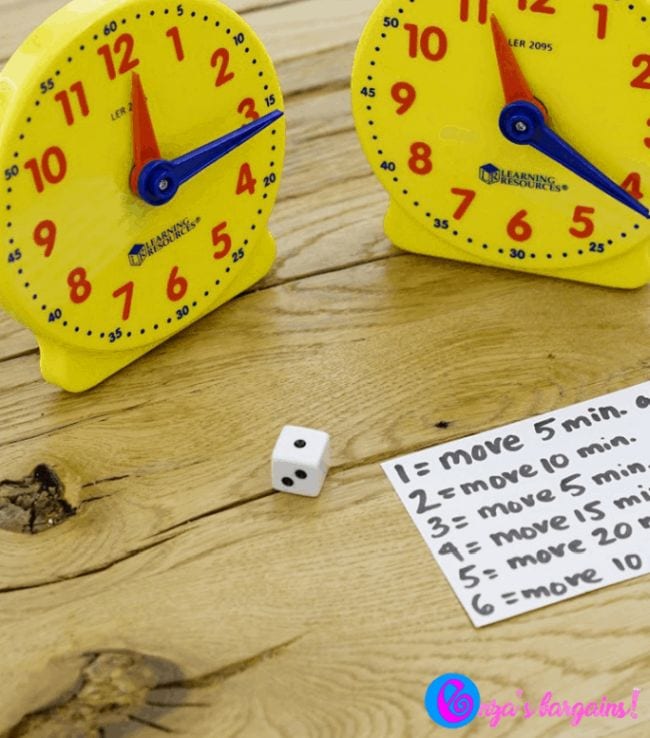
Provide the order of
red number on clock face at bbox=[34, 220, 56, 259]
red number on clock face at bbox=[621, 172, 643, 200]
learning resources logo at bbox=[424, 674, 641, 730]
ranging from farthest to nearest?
red number on clock face at bbox=[621, 172, 643, 200], red number on clock face at bbox=[34, 220, 56, 259], learning resources logo at bbox=[424, 674, 641, 730]

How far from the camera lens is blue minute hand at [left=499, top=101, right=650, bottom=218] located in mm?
1026

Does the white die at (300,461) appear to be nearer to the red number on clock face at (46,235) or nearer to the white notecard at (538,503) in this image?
the white notecard at (538,503)

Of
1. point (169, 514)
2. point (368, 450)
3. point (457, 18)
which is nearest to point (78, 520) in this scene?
point (169, 514)

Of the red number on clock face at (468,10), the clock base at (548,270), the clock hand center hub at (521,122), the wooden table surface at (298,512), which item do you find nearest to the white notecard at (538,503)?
the wooden table surface at (298,512)

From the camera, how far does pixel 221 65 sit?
40.2 inches

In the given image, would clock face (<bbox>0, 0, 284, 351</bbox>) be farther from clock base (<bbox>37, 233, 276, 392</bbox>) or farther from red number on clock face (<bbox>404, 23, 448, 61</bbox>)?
red number on clock face (<bbox>404, 23, 448, 61</bbox>)

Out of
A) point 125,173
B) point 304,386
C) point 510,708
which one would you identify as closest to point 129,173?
point 125,173

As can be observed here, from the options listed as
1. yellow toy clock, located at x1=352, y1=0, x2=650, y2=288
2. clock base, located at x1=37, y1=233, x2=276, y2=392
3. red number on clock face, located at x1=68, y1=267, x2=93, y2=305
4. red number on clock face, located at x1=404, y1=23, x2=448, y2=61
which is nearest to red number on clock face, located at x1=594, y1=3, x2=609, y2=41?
yellow toy clock, located at x1=352, y1=0, x2=650, y2=288

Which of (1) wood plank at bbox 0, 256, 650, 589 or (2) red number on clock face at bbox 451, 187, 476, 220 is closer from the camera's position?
(1) wood plank at bbox 0, 256, 650, 589

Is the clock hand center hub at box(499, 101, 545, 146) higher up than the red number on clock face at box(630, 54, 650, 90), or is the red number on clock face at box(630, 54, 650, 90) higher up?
the red number on clock face at box(630, 54, 650, 90)

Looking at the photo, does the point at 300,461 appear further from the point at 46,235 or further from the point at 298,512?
the point at 46,235

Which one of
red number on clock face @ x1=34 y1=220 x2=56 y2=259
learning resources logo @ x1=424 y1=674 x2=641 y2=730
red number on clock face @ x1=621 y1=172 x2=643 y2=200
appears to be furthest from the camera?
red number on clock face @ x1=621 y1=172 x2=643 y2=200

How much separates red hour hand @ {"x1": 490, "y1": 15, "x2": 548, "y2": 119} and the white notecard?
0.27 meters

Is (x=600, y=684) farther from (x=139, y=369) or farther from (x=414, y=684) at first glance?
(x=139, y=369)
